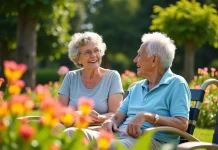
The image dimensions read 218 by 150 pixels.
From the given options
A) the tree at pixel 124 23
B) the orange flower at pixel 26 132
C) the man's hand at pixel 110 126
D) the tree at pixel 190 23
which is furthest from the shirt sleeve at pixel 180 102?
the tree at pixel 124 23

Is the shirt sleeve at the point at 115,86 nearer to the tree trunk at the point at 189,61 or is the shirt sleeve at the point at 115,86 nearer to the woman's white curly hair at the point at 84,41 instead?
the woman's white curly hair at the point at 84,41

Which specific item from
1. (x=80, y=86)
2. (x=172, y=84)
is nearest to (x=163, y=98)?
(x=172, y=84)

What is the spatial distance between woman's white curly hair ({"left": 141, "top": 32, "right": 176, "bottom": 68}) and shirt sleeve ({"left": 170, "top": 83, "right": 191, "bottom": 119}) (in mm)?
252

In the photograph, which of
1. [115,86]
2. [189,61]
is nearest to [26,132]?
[115,86]

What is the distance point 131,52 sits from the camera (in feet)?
123

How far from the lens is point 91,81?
5047mm

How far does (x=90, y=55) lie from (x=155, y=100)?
114cm

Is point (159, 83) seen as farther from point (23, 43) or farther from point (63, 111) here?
point (23, 43)

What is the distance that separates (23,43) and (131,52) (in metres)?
24.6

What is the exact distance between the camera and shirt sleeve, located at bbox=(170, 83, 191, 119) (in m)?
3.83

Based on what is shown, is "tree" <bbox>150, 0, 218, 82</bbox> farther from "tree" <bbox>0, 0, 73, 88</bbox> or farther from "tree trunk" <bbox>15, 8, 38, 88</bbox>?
"tree trunk" <bbox>15, 8, 38, 88</bbox>

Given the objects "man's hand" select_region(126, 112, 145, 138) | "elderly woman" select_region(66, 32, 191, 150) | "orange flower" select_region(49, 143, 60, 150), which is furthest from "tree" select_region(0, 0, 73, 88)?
"orange flower" select_region(49, 143, 60, 150)

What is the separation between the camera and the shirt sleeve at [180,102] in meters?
3.83

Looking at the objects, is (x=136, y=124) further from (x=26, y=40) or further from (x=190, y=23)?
(x=190, y=23)
